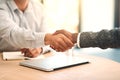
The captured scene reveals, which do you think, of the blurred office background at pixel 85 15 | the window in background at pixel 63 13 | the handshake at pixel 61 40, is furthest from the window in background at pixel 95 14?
the handshake at pixel 61 40

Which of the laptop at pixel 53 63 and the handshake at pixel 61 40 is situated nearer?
the laptop at pixel 53 63

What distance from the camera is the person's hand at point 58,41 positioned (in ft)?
5.59

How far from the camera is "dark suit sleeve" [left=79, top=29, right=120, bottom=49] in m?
1.55

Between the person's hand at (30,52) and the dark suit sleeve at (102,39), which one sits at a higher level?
the dark suit sleeve at (102,39)

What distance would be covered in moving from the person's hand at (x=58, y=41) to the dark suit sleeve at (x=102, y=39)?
115mm

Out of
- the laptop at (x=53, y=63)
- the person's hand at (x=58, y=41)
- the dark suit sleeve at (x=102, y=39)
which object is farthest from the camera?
the person's hand at (x=58, y=41)

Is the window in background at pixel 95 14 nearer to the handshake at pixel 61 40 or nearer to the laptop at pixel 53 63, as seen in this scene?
the handshake at pixel 61 40

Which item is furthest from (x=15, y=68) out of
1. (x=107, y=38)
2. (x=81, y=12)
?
(x=81, y=12)

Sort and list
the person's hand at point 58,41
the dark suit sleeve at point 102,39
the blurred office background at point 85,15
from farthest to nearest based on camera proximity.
A: the blurred office background at point 85,15, the person's hand at point 58,41, the dark suit sleeve at point 102,39

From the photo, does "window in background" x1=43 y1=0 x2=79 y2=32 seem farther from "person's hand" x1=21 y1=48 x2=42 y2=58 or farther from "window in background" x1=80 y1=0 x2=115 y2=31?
"person's hand" x1=21 y1=48 x2=42 y2=58

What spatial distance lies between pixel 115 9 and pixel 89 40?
16.3 ft

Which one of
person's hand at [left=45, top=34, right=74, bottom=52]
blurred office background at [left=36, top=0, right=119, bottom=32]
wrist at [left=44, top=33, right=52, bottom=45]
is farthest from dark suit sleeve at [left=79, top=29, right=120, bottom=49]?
blurred office background at [left=36, top=0, right=119, bottom=32]

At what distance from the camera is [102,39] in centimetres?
157

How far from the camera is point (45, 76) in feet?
4.21
